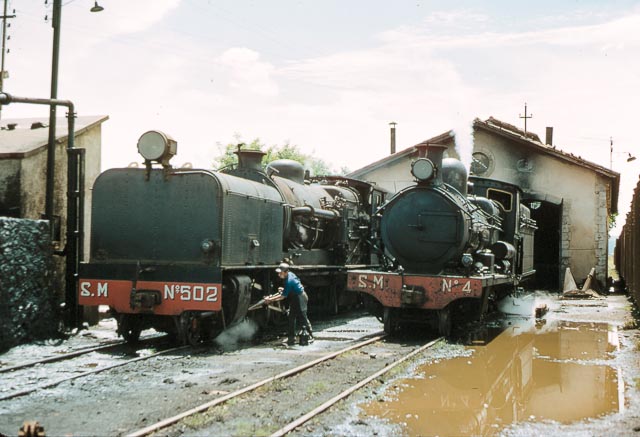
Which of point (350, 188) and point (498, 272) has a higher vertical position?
point (350, 188)

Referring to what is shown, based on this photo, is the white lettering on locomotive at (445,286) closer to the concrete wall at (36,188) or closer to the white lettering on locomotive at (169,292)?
the white lettering on locomotive at (169,292)

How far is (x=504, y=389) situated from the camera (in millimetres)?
7664

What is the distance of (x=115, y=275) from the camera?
976 cm

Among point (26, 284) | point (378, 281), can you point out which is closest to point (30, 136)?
point (26, 284)

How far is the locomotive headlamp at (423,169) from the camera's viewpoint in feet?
38.1

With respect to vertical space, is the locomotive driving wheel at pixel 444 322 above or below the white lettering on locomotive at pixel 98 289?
below

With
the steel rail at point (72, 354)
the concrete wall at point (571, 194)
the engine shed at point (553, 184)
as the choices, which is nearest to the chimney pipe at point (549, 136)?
the engine shed at point (553, 184)

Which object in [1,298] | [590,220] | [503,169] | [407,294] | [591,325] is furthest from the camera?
[503,169]

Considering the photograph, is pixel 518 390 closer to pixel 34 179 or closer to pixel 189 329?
pixel 189 329

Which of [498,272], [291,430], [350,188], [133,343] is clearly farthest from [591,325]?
[291,430]

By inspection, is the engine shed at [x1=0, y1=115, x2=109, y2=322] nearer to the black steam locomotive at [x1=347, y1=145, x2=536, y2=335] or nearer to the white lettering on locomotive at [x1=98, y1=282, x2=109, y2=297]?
the white lettering on locomotive at [x1=98, y1=282, x2=109, y2=297]

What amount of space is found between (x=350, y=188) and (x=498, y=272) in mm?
4421

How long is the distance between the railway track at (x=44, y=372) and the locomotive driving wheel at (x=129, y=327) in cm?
28

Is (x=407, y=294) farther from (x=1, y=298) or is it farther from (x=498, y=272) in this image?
(x=1, y=298)
